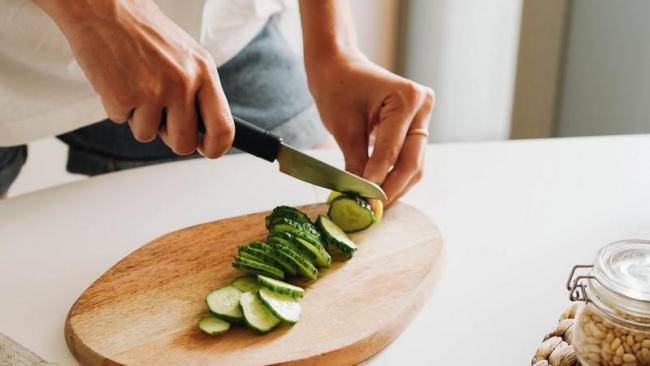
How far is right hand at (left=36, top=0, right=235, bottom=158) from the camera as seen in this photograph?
40.6 inches

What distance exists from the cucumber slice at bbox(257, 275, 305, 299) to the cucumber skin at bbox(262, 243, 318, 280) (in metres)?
0.04

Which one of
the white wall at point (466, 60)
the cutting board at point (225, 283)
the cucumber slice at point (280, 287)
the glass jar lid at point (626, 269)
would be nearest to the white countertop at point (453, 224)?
the cutting board at point (225, 283)

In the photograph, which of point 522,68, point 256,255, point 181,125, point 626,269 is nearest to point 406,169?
point 256,255

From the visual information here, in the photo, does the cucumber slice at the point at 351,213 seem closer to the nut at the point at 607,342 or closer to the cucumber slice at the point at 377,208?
the cucumber slice at the point at 377,208

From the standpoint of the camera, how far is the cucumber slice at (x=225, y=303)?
3.41 ft

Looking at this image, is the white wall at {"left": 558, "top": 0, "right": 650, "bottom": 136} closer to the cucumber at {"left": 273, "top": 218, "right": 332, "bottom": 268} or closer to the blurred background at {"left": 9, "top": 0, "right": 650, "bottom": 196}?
the blurred background at {"left": 9, "top": 0, "right": 650, "bottom": 196}

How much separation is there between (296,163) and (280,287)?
0.24 m

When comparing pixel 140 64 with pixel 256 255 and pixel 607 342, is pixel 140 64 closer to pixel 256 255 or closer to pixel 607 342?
pixel 256 255

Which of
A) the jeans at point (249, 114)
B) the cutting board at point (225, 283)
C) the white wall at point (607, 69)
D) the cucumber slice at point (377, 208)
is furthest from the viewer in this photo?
the white wall at point (607, 69)

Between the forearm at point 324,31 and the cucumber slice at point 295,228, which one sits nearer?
the cucumber slice at point 295,228

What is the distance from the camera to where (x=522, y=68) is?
2914mm

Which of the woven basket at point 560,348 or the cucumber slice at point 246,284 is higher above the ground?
the woven basket at point 560,348

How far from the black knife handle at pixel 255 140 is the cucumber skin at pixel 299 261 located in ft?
0.49

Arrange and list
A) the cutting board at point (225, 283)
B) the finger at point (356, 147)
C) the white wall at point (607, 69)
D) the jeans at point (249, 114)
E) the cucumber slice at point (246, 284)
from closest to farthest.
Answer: the cutting board at point (225, 283)
the cucumber slice at point (246, 284)
the finger at point (356, 147)
the jeans at point (249, 114)
the white wall at point (607, 69)
